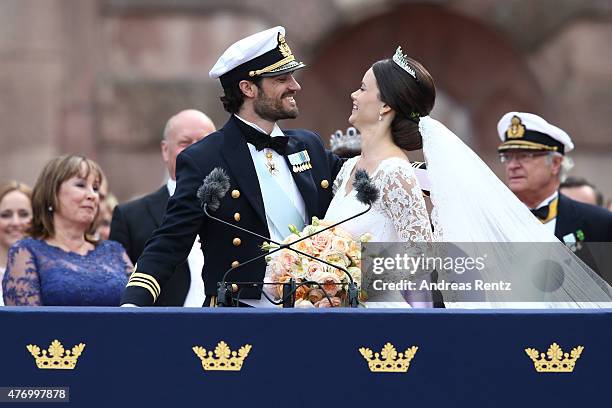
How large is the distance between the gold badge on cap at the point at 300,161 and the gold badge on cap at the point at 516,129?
7.73ft

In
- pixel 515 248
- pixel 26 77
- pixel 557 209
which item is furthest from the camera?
pixel 26 77

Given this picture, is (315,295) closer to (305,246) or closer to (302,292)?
(302,292)

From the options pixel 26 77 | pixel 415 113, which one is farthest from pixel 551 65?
pixel 415 113

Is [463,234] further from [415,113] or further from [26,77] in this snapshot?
[26,77]

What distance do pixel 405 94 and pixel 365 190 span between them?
700 mm

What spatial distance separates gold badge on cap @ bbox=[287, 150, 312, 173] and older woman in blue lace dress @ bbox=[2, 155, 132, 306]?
4.46 ft

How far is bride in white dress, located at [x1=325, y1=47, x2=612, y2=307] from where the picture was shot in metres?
4.96

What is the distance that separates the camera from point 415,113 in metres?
5.65

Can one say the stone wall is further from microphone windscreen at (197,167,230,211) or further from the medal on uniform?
microphone windscreen at (197,167,230,211)

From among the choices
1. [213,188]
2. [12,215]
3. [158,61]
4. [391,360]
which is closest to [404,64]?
[213,188]

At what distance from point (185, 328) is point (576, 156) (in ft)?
28.0

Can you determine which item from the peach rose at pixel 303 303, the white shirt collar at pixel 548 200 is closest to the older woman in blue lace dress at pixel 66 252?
the peach rose at pixel 303 303

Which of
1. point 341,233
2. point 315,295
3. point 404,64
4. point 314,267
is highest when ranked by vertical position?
point 404,64

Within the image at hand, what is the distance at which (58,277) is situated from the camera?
259 inches
